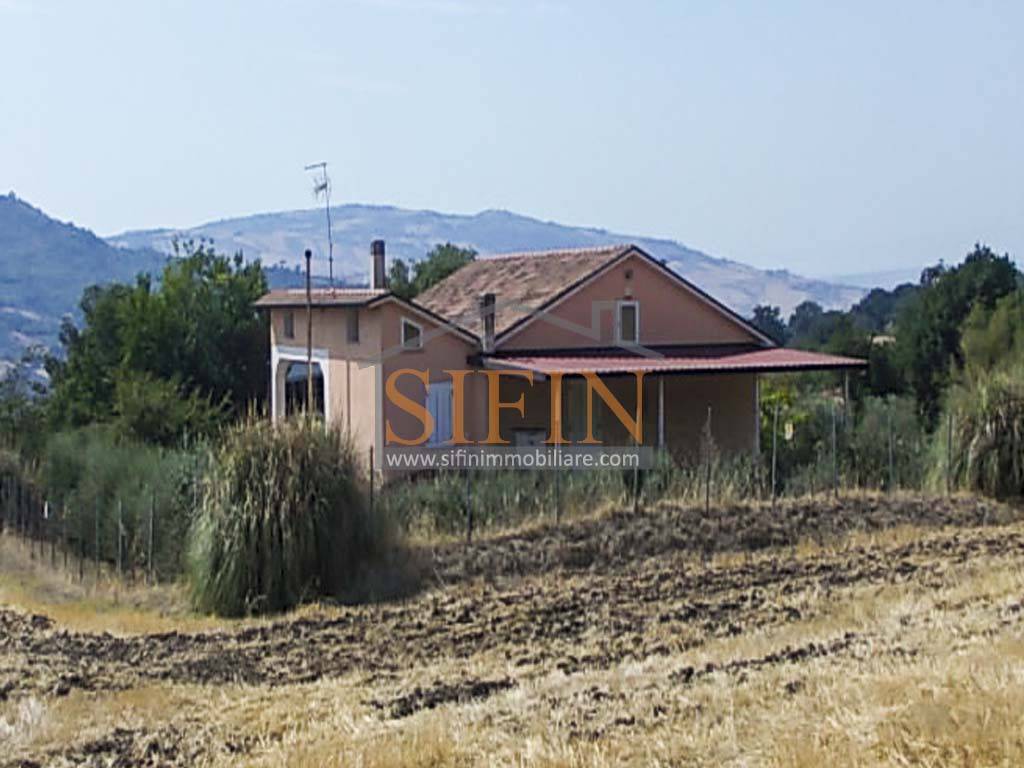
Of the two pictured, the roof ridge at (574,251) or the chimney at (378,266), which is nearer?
the roof ridge at (574,251)

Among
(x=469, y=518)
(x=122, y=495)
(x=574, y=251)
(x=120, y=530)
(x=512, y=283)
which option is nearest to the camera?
(x=469, y=518)

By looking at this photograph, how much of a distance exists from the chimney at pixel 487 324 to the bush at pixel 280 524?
881 centimetres

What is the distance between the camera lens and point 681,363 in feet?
83.4

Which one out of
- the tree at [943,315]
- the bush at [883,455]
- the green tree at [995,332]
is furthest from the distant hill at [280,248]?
the bush at [883,455]

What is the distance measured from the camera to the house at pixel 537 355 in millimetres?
24359

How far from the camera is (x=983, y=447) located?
21078 millimetres

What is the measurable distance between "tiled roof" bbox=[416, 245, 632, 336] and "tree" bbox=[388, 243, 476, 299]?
9.27 metres

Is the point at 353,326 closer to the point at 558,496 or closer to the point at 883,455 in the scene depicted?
the point at 558,496

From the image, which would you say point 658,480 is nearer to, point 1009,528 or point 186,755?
point 1009,528

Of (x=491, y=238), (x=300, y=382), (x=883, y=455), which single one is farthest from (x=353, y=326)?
(x=491, y=238)

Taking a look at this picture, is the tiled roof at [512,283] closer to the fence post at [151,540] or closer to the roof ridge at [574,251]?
the roof ridge at [574,251]

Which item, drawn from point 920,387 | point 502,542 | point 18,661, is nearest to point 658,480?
point 502,542

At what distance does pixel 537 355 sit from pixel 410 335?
2847mm

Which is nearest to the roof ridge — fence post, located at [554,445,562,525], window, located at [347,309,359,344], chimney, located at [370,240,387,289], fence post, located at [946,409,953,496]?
chimney, located at [370,240,387,289]
